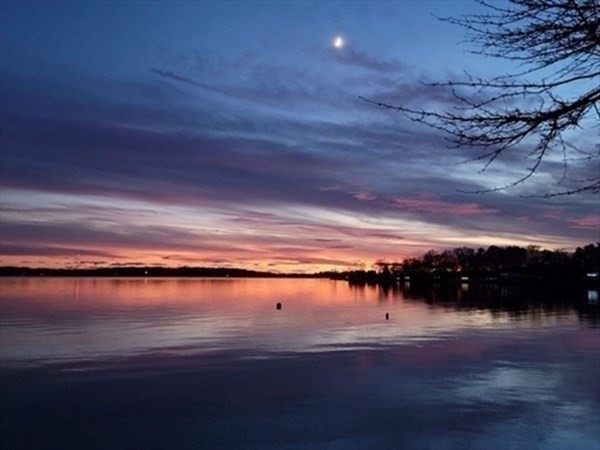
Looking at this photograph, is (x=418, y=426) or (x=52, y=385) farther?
(x=52, y=385)

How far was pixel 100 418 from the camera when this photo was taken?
18656mm

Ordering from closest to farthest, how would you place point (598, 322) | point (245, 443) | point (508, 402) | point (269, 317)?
point (245, 443)
point (508, 402)
point (598, 322)
point (269, 317)

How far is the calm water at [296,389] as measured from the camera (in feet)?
55.2

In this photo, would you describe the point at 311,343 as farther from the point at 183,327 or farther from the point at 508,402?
the point at 508,402

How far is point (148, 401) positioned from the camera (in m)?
21.1

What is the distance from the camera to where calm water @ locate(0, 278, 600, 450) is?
1683 centimetres

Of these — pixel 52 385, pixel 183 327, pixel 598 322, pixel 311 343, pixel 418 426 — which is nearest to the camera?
pixel 418 426

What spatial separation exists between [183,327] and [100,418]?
94.3 feet

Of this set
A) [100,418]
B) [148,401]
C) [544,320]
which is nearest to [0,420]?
[100,418]

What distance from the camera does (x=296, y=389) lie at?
23.2 meters

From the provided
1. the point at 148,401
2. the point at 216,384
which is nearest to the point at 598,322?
the point at 216,384

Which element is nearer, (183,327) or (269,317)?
(183,327)

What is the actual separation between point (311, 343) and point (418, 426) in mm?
20483

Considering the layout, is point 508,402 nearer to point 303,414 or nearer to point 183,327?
point 303,414
